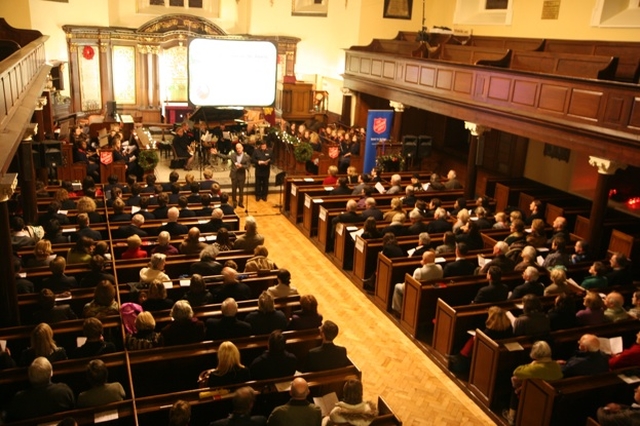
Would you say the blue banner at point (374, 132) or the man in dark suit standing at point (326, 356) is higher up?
the blue banner at point (374, 132)

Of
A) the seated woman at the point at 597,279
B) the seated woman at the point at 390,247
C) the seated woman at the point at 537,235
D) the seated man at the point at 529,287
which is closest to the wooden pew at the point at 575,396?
the seated man at the point at 529,287

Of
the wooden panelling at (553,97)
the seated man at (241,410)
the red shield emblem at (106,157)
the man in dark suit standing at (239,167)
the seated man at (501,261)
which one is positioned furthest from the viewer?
the red shield emblem at (106,157)

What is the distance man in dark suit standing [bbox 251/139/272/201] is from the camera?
14.0 metres

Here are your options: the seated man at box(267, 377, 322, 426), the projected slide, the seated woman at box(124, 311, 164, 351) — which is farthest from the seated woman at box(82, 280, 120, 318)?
the projected slide

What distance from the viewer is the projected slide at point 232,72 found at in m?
14.9

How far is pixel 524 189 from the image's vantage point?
1295cm

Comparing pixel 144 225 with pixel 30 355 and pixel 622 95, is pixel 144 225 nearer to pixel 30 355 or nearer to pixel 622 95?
pixel 30 355

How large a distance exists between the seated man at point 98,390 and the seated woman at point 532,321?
4.29 meters

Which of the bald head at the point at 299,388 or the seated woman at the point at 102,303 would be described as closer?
the bald head at the point at 299,388

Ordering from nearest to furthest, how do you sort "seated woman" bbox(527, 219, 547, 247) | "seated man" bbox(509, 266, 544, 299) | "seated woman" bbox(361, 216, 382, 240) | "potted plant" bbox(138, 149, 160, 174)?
1. "seated man" bbox(509, 266, 544, 299)
2. "seated woman" bbox(527, 219, 547, 247)
3. "seated woman" bbox(361, 216, 382, 240)
4. "potted plant" bbox(138, 149, 160, 174)

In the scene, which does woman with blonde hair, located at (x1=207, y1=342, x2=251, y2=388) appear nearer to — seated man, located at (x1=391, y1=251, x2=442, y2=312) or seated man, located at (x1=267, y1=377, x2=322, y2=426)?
seated man, located at (x1=267, y1=377, x2=322, y2=426)

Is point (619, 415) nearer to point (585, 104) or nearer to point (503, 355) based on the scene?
point (503, 355)

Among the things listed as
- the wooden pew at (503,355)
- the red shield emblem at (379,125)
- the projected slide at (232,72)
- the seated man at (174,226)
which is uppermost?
the projected slide at (232,72)

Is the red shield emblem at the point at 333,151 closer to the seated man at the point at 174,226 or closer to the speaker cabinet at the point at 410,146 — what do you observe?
the speaker cabinet at the point at 410,146
